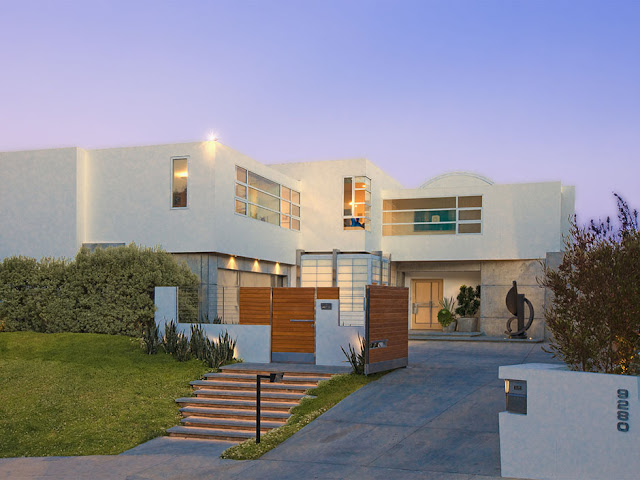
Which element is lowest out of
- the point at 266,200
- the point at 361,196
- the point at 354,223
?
the point at 354,223

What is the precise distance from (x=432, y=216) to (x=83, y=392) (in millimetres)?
18457

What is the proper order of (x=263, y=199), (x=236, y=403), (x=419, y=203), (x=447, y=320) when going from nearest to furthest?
(x=236, y=403), (x=263, y=199), (x=447, y=320), (x=419, y=203)

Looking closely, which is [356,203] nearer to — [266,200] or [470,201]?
[266,200]

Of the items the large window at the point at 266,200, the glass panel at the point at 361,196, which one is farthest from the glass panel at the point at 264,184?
the glass panel at the point at 361,196

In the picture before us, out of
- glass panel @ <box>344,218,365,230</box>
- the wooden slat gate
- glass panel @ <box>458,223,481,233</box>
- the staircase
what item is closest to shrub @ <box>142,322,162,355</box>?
the staircase

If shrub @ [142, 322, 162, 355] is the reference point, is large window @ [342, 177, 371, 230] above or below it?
above

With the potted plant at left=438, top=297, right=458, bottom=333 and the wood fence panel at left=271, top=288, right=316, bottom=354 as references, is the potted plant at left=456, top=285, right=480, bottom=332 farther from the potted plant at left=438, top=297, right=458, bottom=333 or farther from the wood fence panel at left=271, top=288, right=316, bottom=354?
the wood fence panel at left=271, top=288, right=316, bottom=354

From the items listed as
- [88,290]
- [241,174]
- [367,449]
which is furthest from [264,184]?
[367,449]

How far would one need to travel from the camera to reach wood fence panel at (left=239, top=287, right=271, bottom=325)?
15.6 meters

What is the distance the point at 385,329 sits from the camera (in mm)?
13859

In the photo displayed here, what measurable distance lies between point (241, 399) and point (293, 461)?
13.2 feet

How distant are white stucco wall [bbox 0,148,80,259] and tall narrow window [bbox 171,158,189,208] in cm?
323

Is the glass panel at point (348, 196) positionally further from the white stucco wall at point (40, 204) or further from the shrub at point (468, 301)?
the white stucco wall at point (40, 204)

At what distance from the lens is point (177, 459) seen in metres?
9.55
